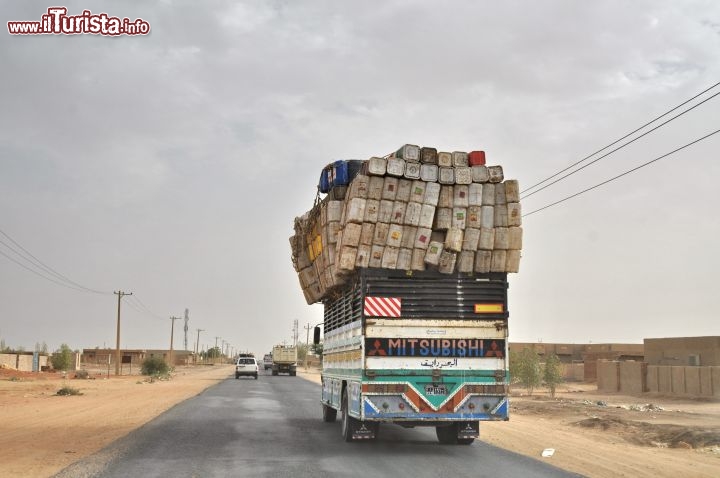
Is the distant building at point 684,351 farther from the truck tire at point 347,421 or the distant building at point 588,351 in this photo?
the truck tire at point 347,421

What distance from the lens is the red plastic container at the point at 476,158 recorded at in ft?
46.8

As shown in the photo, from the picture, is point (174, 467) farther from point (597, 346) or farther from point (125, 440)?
point (597, 346)

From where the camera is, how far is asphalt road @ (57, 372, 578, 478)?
11.4 meters

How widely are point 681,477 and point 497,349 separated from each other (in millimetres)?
3704

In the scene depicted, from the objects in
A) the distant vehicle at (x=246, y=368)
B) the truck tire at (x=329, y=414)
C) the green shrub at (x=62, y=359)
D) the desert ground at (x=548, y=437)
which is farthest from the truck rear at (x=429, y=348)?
the green shrub at (x=62, y=359)

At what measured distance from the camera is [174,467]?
11.7 metres

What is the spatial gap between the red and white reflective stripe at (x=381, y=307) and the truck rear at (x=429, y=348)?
18 millimetres

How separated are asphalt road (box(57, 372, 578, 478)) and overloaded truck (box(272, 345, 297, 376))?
57118 millimetres

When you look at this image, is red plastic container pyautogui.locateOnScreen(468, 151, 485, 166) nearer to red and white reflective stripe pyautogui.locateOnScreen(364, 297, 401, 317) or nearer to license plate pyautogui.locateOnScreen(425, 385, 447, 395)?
red and white reflective stripe pyautogui.locateOnScreen(364, 297, 401, 317)

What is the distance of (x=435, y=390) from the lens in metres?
13.6

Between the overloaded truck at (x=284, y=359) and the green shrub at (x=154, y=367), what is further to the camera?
the green shrub at (x=154, y=367)

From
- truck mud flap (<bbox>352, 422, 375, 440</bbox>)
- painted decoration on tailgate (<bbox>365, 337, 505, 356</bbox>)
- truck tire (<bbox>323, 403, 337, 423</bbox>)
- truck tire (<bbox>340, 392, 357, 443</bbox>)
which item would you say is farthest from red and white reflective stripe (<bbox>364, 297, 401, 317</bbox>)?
truck tire (<bbox>323, 403, 337, 423</bbox>)

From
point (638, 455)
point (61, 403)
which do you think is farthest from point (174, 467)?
point (61, 403)

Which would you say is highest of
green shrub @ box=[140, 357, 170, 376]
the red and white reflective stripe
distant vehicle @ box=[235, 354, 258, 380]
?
the red and white reflective stripe
